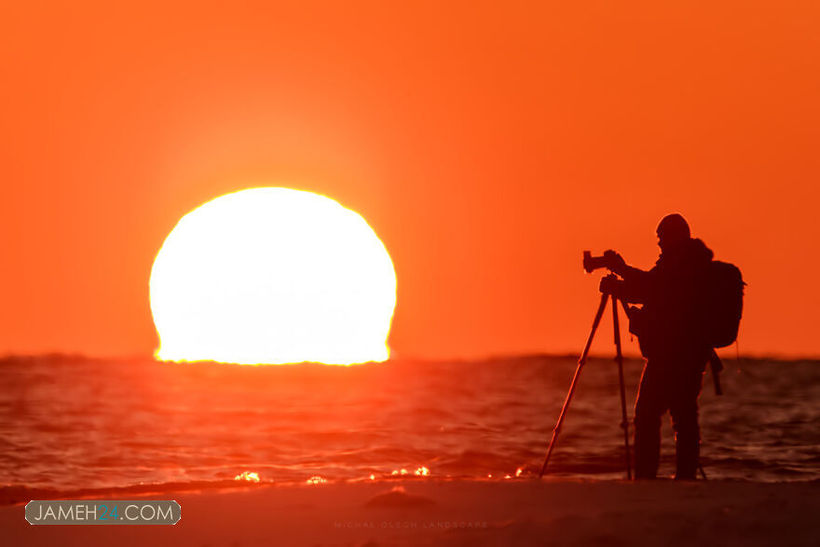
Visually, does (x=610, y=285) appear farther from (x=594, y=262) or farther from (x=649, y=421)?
(x=649, y=421)

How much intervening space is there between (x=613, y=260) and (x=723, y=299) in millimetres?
1003

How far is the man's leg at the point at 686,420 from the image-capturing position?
1045 cm

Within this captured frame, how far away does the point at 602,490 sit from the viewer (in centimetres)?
934

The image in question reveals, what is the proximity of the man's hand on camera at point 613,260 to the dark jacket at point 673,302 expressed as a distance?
0.17ft

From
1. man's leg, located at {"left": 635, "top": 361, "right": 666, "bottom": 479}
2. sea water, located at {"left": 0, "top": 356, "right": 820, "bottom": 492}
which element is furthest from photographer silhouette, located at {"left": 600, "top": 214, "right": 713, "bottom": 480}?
sea water, located at {"left": 0, "top": 356, "right": 820, "bottom": 492}

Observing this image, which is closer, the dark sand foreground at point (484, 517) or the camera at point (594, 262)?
the dark sand foreground at point (484, 517)

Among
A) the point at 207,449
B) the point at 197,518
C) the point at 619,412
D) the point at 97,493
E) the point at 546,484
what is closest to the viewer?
the point at 197,518

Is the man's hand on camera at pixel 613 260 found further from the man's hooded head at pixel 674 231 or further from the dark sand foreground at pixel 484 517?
the dark sand foreground at pixel 484 517

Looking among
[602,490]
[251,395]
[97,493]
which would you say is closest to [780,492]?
[602,490]

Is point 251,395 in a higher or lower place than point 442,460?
higher

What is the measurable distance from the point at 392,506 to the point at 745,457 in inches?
335

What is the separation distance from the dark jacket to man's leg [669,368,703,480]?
17cm

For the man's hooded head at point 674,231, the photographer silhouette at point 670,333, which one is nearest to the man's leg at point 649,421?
the photographer silhouette at point 670,333

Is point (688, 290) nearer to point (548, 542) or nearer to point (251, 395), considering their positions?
point (548, 542)
